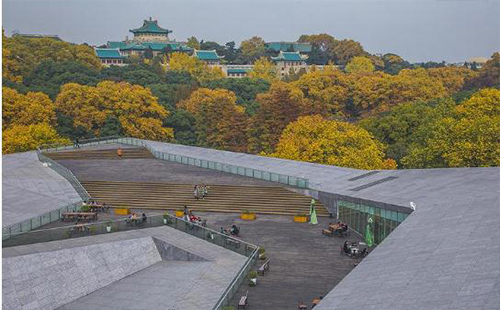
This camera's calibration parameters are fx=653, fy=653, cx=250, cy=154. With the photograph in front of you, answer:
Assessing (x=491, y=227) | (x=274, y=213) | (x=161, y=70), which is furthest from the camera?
(x=161, y=70)

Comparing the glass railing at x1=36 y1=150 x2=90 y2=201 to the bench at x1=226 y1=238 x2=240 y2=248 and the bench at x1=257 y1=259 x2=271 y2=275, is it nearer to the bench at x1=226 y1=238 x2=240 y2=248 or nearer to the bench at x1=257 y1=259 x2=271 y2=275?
the bench at x1=226 y1=238 x2=240 y2=248

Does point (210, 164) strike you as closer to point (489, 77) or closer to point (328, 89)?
point (328, 89)

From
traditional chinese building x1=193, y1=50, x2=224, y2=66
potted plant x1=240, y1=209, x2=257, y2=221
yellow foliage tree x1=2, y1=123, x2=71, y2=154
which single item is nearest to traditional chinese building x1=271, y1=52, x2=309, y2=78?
traditional chinese building x1=193, y1=50, x2=224, y2=66

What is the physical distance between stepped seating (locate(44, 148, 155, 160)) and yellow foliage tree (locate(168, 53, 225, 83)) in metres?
70.1

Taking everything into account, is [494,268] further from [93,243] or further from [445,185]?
[93,243]

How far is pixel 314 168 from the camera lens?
4091 cm

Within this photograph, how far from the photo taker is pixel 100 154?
50.8 m

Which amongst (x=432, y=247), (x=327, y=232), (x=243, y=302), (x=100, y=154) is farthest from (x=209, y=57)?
(x=243, y=302)

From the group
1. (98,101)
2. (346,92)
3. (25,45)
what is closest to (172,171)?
(98,101)

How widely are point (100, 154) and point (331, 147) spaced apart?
17890 mm

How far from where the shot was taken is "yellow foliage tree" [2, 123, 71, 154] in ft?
182

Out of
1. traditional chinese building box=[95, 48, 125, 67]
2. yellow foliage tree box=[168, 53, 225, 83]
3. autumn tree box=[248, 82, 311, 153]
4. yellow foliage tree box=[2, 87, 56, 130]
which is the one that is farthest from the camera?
traditional chinese building box=[95, 48, 125, 67]

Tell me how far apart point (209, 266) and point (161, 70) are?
99.2 m

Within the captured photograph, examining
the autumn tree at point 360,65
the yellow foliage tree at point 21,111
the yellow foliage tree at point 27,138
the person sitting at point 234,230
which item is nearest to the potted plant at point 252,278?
the person sitting at point 234,230
